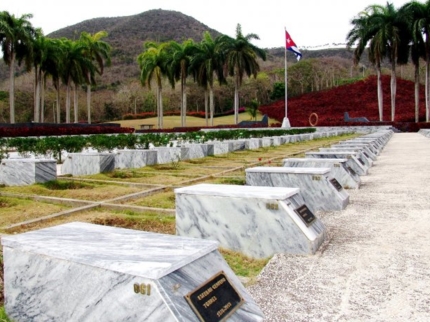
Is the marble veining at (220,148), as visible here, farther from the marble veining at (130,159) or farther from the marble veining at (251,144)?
the marble veining at (130,159)

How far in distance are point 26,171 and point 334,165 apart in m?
5.52

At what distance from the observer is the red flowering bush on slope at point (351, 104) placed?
5073 centimetres

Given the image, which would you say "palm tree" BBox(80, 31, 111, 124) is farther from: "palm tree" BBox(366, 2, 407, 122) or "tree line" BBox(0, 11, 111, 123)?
"palm tree" BBox(366, 2, 407, 122)

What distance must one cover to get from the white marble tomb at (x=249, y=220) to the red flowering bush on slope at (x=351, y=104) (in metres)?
45.1

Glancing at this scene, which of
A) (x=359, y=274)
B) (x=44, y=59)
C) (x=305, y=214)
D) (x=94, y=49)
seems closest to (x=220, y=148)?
(x=305, y=214)

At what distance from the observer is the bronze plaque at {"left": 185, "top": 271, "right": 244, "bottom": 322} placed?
81.4 inches

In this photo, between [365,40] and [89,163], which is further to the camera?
[365,40]

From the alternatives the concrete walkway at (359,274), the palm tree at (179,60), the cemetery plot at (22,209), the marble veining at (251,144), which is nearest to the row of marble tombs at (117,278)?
the concrete walkway at (359,274)

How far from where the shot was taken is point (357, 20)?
4112 cm

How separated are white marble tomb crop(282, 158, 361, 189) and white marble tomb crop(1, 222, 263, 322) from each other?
4.86 metres

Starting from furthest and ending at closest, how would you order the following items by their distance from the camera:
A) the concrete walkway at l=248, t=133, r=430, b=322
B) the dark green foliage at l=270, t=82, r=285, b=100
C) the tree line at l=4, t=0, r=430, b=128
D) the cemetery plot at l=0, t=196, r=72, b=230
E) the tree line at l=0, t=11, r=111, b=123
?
the dark green foliage at l=270, t=82, r=285, b=100
the tree line at l=4, t=0, r=430, b=128
the tree line at l=0, t=11, r=111, b=123
the cemetery plot at l=0, t=196, r=72, b=230
the concrete walkway at l=248, t=133, r=430, b=322

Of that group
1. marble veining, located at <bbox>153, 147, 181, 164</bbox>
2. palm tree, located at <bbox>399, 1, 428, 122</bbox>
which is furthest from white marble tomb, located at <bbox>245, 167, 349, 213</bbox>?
palm tree, located at <bbox>399, 1, 428, 122</bbox>

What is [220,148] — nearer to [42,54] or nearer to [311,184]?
[311,184]

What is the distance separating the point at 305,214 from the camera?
13.3ft
